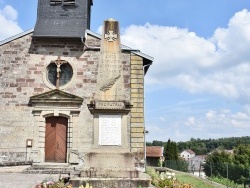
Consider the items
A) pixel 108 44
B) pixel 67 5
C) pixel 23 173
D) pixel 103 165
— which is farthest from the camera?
pixel 67 5

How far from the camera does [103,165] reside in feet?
25.2

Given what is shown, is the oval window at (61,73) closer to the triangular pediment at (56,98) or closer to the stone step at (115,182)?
the triangular pediment at (56,98)

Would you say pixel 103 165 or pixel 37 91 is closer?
pixel 103 165

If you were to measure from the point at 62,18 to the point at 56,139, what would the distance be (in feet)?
18.7

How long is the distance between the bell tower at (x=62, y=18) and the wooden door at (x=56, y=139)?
3.82 meters

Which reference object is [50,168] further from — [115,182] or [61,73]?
[115,182]

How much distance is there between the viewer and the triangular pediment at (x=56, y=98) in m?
14.6

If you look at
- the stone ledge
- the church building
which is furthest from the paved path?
the church building


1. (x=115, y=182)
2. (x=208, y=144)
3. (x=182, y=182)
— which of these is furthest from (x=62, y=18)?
(x=208, y=144)

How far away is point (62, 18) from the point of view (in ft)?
53.2

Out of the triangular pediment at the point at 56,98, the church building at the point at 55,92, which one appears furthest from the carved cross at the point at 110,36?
the triangular pediment at the point at 56,98

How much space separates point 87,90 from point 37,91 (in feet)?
7.09

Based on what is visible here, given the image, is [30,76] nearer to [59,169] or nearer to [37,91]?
[37,91]

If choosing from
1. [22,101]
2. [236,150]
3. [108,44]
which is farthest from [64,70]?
[236,150]
